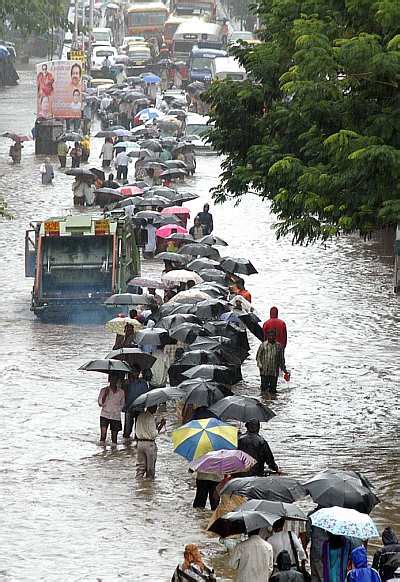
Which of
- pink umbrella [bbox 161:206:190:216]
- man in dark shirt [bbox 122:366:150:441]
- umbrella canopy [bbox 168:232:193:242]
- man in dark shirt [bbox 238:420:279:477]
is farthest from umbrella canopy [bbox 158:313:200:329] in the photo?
pink umbrella [bbox 161:206:190:216]

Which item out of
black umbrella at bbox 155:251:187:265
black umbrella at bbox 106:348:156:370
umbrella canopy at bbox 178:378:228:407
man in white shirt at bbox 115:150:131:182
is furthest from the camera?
man in white shirt at bbox 115:150:131:182

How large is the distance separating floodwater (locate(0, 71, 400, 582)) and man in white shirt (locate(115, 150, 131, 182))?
29.8ft

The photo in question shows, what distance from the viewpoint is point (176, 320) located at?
22219 mm

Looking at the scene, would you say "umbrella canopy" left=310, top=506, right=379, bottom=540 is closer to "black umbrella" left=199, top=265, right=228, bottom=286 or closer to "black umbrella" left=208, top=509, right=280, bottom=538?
"black umbrella" left=208, top=509, right=280, bottom=538

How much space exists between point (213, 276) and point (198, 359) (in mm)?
6897

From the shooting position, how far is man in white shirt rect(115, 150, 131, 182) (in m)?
47.2

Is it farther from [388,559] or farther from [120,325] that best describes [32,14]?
[388,559]

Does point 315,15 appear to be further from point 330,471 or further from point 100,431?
point 330,471

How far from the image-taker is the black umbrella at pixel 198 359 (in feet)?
65.3

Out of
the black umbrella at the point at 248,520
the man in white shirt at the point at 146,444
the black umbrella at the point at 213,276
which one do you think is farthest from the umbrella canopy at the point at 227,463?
the black umbrella at the point at 213,276

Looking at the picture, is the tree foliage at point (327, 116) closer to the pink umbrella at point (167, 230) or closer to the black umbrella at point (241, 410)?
the black umbrella at point (241, 410)

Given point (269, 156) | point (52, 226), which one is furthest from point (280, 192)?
point (52, 226)

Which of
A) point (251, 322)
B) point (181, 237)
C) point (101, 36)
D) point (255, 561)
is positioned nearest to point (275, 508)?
point (255, 561)

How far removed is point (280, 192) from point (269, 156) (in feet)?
3.60
